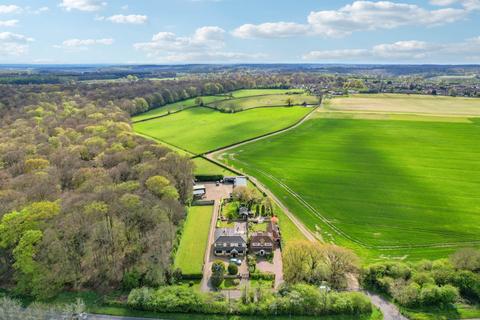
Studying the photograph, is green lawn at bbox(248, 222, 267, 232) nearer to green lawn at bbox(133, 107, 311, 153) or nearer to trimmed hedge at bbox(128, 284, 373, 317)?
trimmed hedge at bbox(128, 284, 373, 317)

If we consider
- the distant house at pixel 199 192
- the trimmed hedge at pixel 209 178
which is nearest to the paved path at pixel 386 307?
the distant house at pixel 199 192

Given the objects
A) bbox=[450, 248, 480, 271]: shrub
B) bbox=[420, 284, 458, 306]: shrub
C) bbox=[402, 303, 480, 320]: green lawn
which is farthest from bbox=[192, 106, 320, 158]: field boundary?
bbox=[402, 303, 480, 320]: green lawn

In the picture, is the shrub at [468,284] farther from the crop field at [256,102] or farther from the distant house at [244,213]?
the crop field at [256,102]

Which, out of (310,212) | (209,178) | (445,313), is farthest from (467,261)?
(209,178)

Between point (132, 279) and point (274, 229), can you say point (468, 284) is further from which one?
point (132, 279)

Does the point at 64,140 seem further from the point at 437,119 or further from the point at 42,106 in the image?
the point at 437,119

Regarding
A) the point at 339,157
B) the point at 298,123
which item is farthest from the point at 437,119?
the point at 339,157

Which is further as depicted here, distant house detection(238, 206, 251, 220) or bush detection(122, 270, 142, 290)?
distant house detection(238, 206, 251, 220)
